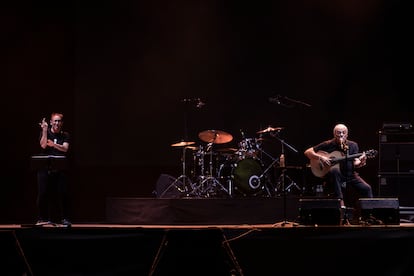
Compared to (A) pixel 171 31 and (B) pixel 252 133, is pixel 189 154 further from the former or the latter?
(A) pixel 171 31

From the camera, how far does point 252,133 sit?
11812 millimetres

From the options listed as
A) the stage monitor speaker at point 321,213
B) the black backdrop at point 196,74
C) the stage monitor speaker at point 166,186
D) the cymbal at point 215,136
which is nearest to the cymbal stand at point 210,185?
the cymbal at point 215,136

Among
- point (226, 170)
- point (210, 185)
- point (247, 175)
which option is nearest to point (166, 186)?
point (210, 185)

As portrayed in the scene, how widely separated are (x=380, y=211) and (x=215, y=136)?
450 cm

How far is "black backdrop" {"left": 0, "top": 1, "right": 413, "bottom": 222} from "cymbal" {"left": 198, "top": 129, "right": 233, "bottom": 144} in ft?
2.23

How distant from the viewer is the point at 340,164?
1002 cm
